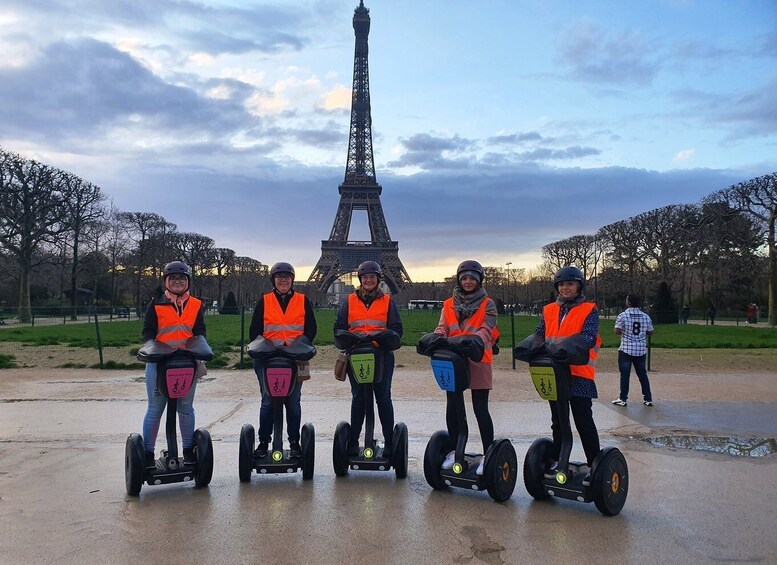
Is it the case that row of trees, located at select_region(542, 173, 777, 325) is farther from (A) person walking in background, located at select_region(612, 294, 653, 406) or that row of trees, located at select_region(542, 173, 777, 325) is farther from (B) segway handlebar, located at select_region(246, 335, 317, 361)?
(B) segway handlebar, located at select_region(246, 335, 317, 361)

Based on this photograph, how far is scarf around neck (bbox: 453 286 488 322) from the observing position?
5.10 m

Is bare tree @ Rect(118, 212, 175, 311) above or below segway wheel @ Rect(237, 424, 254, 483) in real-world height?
above

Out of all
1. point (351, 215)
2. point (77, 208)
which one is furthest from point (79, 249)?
point (351, 215)

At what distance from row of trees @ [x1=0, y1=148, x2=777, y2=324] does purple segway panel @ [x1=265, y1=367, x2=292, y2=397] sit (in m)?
28.6

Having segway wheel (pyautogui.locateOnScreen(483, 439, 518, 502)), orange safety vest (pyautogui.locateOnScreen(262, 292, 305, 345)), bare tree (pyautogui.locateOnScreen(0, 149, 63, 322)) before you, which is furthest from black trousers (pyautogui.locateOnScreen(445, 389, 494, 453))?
bare tree (pyautogui.locateOnScreen(0, 149, 63, 322))

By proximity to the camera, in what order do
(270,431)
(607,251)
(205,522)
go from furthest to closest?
1. (607,251)
2. (270,431)
3. (205,522)

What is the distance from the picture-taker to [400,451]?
5.52m

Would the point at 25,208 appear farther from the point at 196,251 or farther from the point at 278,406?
the point at 278,406

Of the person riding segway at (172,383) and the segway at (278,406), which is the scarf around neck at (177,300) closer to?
the person riding segway at (172,383)

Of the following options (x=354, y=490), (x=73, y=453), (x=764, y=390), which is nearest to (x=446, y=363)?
(x=354, y=490)

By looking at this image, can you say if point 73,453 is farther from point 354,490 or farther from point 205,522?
point 354,490

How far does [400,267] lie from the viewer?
75625mm

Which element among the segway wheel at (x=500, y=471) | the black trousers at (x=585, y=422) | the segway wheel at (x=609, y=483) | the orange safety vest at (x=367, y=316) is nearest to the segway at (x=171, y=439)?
the orange safety vest at (x=367, y=316)

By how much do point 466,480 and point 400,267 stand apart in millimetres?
70728
